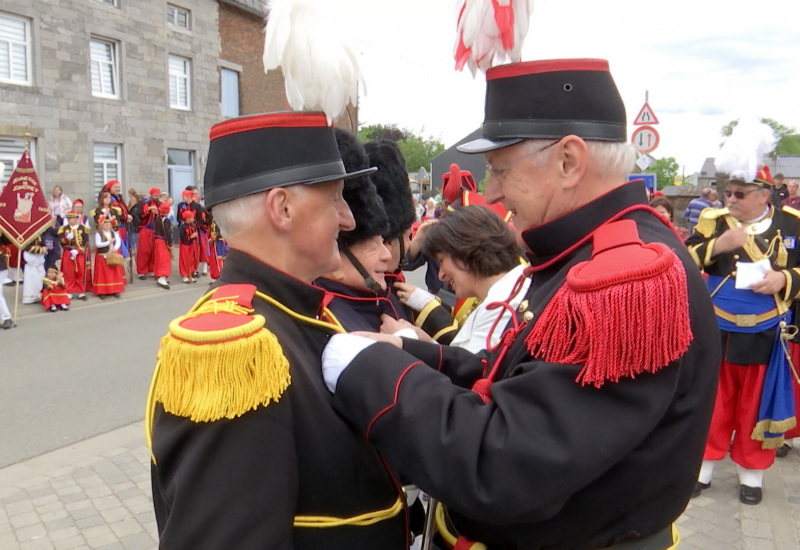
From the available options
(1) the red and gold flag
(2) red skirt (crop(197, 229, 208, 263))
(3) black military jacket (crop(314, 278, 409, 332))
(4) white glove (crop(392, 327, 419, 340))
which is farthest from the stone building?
(4) white glove (crop(392, 327, 419, 340))

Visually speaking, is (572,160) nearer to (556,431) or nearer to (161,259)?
(556,431)

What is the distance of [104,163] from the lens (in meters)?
17.7

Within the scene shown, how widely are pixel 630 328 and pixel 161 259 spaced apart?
554 inches

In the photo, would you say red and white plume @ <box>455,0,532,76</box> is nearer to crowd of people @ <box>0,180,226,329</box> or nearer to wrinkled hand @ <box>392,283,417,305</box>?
wrinkled hand @ <box>392,283,417,305</box>

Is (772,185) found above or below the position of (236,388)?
above

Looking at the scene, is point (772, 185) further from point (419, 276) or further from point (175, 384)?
point (419, 276)

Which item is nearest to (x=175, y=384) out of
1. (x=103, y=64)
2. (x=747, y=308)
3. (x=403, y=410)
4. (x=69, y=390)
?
(x=403, y=410)

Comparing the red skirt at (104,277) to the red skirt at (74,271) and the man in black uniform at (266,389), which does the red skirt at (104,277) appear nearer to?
the red skirt at (74,271)

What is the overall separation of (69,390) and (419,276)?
10167 millimetres

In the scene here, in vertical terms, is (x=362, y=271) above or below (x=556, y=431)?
above

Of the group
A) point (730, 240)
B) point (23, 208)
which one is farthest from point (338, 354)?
point (23, 208)

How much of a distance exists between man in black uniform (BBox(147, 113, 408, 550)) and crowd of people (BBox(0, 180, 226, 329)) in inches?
368

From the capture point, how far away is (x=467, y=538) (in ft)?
6.06

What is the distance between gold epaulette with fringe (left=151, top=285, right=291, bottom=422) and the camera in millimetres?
1366
